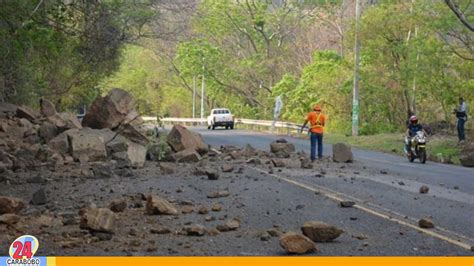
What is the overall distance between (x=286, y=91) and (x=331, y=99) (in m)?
9.74

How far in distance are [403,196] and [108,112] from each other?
12576mm

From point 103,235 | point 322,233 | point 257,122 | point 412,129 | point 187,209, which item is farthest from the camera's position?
point 257,122

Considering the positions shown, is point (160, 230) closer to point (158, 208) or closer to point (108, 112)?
point (158, 208)

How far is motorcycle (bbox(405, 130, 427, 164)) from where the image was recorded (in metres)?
23.9

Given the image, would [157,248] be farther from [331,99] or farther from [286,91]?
[286,91]

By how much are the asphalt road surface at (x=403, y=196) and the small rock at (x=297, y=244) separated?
809 millimetres

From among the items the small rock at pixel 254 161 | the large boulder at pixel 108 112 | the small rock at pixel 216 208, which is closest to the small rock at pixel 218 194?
the small rock at pixel 216 208

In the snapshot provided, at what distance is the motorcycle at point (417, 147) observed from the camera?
23906 millimetres

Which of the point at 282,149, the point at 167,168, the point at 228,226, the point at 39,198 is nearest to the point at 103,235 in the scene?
the point at 228,226

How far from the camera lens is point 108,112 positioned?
24031 mm

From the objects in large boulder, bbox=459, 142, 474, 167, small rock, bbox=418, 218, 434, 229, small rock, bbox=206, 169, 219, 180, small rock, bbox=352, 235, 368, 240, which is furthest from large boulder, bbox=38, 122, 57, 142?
small rock, bbox=352, 235, 368, 240

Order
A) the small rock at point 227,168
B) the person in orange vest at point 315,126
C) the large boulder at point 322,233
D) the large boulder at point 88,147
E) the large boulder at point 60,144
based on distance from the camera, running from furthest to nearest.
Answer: the person in orange vest at point 315,126, the large boulder at point 60,144, the large boulder at point 88,147, the small rock at point 227,168, the large boulder at point 322,233

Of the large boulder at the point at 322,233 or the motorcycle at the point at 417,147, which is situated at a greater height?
the motorcycle at the point at 417,147

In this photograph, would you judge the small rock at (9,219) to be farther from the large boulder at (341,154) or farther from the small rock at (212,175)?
the large boulder at (341,154)
